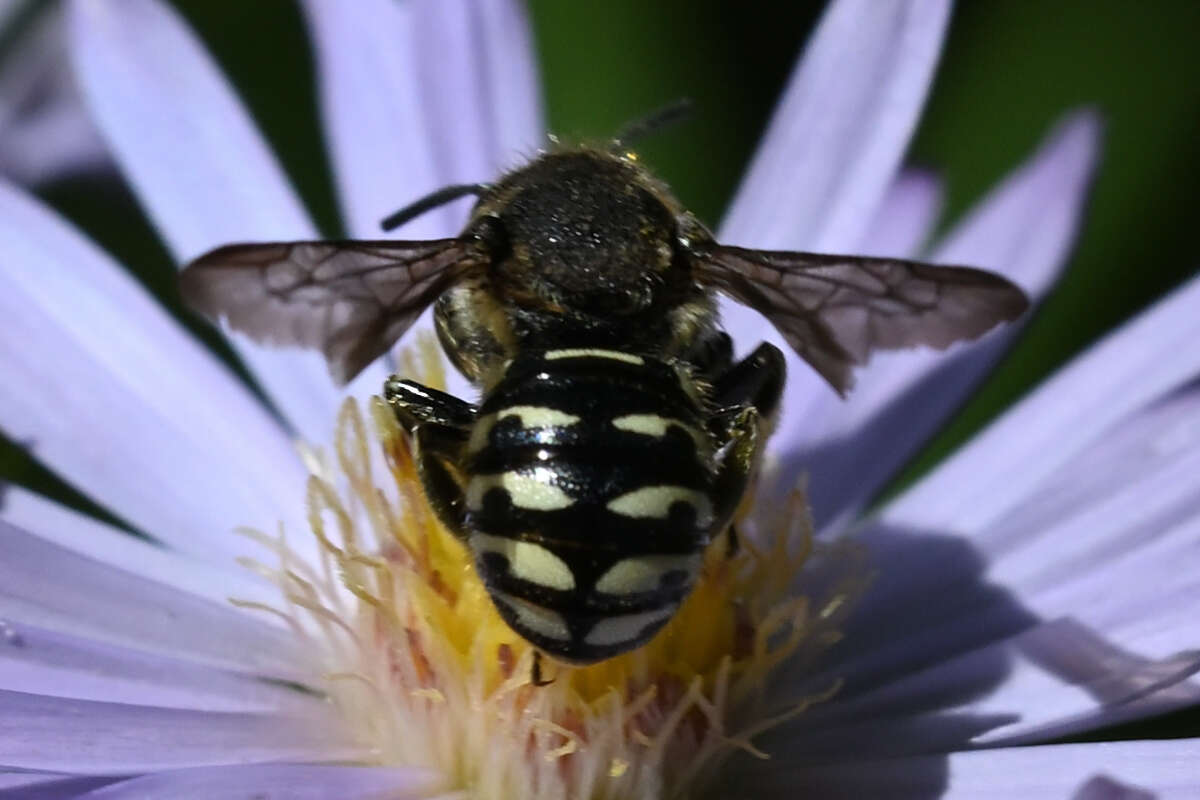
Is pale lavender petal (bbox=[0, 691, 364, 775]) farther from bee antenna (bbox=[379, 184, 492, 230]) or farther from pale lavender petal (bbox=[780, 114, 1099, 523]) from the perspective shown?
pale lavender petal (bbox=[780, 114, 1099, 523])

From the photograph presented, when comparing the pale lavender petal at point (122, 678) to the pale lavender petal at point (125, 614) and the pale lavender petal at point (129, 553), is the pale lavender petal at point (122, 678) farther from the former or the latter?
the pale lavender petal at point (129, 553)

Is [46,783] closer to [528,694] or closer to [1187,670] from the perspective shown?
[528,694]

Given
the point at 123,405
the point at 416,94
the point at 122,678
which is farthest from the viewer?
the point at 416,94

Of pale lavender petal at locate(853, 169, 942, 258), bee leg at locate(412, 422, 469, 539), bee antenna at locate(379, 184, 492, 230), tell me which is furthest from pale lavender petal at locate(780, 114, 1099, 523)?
bee leg at locate(412, 422, 469, 539)

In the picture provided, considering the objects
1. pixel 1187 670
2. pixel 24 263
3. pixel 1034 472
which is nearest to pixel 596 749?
pixel 1187 670

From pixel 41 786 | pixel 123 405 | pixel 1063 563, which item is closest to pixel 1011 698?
pixel 1063 563

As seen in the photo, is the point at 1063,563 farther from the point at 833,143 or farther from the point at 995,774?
the point at 833,143
